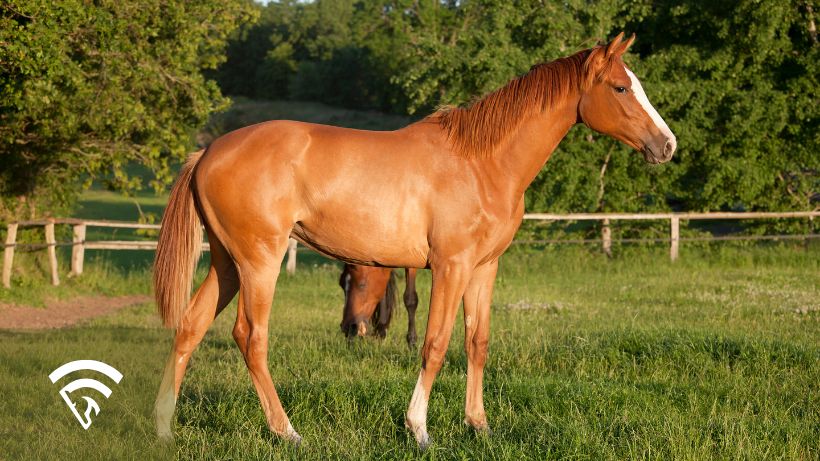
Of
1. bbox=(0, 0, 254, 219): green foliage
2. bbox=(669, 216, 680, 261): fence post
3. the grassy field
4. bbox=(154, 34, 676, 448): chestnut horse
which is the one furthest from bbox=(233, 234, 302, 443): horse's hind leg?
bbox=(669, 216, 680, 261): fence post

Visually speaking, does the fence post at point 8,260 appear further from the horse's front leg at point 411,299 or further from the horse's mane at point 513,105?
the horse's mane at point 513,105

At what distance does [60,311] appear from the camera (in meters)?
12.9

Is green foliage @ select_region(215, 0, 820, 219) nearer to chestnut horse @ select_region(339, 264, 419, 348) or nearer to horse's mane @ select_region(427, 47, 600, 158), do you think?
chestnut horse @ select_region(339, 264, 419, 348)

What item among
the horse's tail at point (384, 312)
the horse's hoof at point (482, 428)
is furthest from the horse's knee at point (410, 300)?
the horse's hoof at point (482, 428)

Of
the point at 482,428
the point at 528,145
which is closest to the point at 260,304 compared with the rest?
the point at 482,428

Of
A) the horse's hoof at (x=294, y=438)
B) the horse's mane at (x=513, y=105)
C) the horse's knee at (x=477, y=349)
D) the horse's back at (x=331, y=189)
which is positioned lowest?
the horse's hoof at (x=294, y=438)

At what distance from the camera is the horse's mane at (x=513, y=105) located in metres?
5.15

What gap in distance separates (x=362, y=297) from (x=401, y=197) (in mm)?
3982

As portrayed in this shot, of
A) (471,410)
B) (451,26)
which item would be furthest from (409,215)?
(451,26)

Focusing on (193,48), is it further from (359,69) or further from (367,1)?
(359,69)

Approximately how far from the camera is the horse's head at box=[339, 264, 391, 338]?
28.8 feet

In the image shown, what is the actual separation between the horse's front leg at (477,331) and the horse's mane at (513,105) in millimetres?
764

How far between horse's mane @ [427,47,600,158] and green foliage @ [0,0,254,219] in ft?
19.8

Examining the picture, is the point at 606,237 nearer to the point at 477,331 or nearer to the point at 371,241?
the point at 477,331
